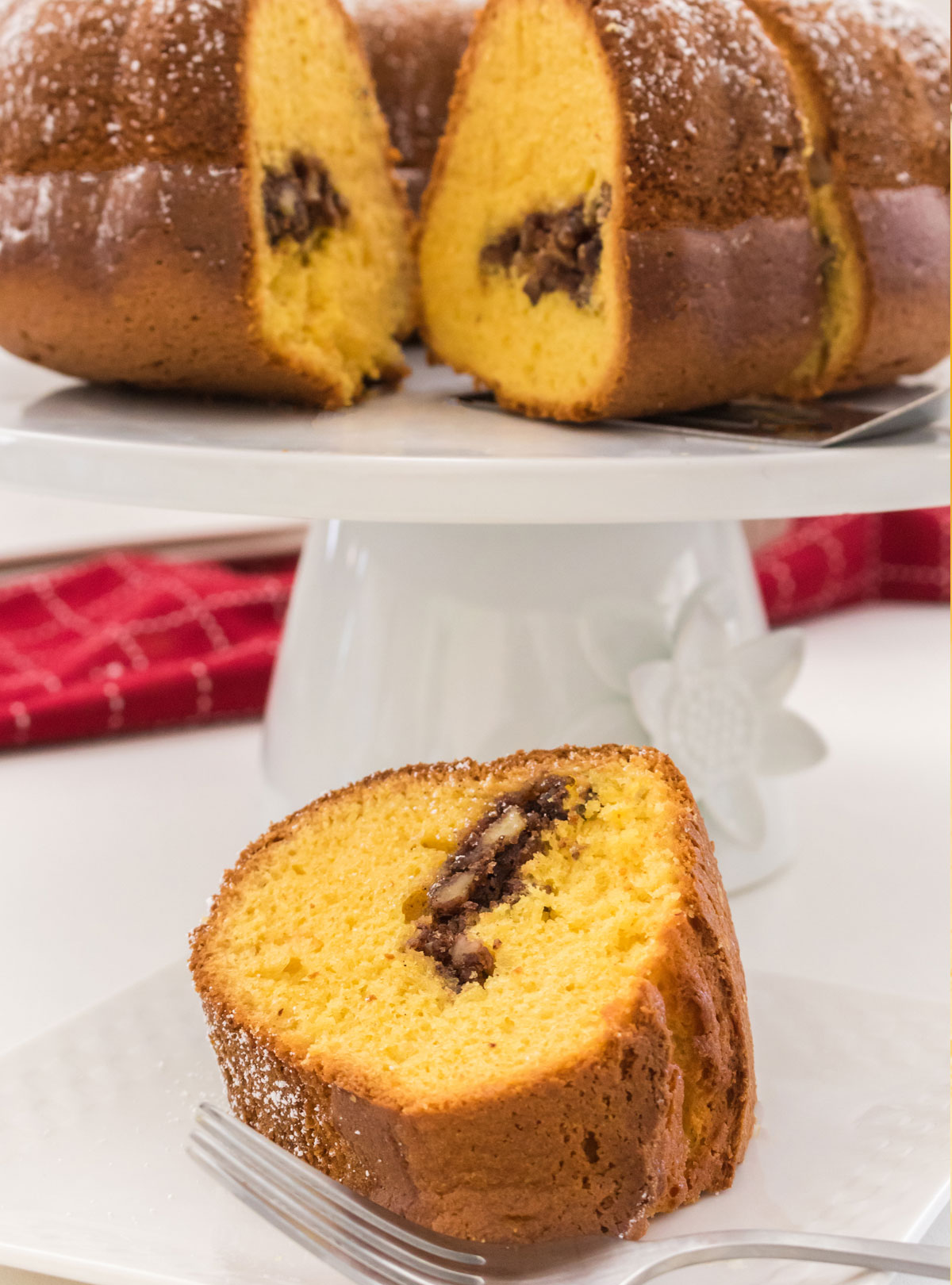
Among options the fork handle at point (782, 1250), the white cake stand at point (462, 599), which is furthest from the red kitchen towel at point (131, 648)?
the fork handle at point (782, 1250)

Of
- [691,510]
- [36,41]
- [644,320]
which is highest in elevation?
[36,41]

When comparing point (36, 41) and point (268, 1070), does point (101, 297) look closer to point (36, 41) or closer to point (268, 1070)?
point (36, 41)

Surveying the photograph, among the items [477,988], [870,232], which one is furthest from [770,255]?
[477,988]

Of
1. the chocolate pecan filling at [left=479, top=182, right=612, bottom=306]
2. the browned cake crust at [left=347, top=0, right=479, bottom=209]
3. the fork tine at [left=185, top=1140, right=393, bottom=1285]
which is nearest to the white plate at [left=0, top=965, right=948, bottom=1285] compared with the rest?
the fork tine at [left=185, top=1140, right=393, bottom=1285]

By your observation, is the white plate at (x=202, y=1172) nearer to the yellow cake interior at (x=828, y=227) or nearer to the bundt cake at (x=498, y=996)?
the bundt cake at (x=498, y=996)

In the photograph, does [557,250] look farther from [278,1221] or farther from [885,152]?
[278,1221]

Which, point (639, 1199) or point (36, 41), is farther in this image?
point (36, 41)

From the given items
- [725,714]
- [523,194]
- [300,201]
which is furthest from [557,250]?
[725,714]
